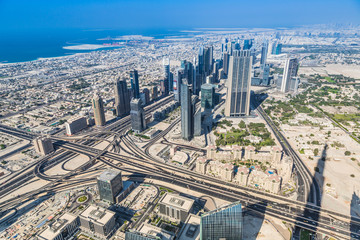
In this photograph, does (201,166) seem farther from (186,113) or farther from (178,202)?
(186,113)

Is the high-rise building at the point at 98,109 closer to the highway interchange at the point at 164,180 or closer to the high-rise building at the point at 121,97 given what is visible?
the highway interchange at the point at 164,180

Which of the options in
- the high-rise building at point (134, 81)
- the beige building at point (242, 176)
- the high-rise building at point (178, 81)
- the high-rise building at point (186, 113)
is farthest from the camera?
the high-rise building at point (178, 81)

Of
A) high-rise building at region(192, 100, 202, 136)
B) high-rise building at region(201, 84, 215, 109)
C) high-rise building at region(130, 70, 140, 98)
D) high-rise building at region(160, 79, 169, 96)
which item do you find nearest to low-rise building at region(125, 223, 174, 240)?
high-rise building at region(192, 100, 202, 136)

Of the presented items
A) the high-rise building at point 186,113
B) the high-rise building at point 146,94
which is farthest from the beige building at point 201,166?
the high-rise building at point 146,94

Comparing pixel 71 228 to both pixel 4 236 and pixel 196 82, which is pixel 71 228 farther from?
pixel 196 82

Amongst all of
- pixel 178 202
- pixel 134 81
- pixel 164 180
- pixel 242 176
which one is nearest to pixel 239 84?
pixel 242 176

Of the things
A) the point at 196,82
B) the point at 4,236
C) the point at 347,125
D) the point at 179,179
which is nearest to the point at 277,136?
the point at 347,125
